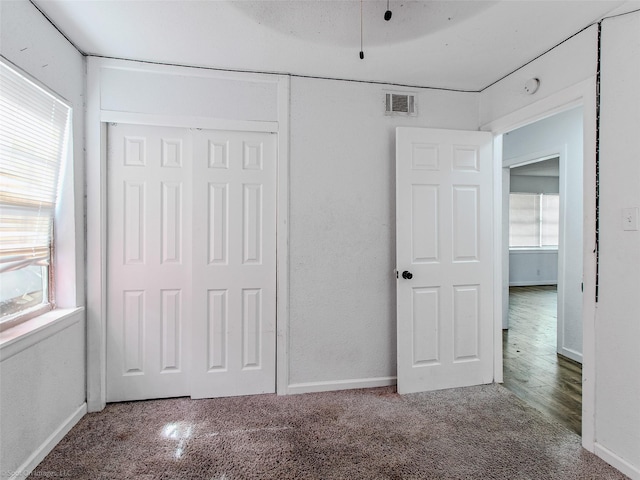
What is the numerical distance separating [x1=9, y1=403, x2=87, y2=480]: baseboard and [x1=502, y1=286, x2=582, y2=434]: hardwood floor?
3.16m

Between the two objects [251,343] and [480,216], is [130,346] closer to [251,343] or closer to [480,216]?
[251,343]

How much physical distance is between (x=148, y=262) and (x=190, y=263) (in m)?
0.30

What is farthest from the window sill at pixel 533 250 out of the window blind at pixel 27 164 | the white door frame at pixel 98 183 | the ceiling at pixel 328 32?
the window blind at pixel 27 164

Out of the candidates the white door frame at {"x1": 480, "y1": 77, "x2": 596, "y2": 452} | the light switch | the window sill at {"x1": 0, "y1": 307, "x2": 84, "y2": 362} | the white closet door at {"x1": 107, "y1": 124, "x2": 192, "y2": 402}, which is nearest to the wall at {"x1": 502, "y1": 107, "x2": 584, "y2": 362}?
the white door frame at {"x1": 480, "y1": 77, "x2": 596, "y2": 452}

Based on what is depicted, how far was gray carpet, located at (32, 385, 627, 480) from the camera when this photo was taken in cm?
176

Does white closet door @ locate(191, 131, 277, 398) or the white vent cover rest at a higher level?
the white vent cover

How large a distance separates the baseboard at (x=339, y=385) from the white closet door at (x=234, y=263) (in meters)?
0.20

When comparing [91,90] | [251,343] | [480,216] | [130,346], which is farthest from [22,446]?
[480,216]

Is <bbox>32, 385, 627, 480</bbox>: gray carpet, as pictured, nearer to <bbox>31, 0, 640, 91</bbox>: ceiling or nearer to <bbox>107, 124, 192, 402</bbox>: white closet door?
<bbox>107, 124, 192, 402</bbox>: white closet door

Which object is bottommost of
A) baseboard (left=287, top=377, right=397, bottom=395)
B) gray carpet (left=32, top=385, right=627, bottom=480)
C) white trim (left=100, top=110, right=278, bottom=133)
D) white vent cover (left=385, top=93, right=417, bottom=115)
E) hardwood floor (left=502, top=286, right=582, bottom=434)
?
gray carpet (left=32, top=385, right=627, bottom=480)

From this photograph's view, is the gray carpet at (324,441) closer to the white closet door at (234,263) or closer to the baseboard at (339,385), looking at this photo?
the baseboard at (339,385)

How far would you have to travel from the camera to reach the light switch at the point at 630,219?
5.65 ft

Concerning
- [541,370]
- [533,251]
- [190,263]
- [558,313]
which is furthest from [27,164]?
[533,251]

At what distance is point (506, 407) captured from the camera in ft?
7.86
